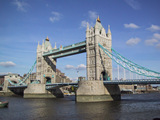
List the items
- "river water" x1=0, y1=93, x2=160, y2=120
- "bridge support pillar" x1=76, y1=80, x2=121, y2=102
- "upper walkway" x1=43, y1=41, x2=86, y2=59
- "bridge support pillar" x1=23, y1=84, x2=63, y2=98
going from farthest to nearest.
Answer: "bridge support pillar" x1=23, y1=84, x2=63, y2=98, "upper walkway" x1=43, y1=41, x2=86, y2=59, "bridge support pillar" x1=76, y1=80, x2=121, y2=102, "river water" x1=0, y1=93, x2=160, y2=120

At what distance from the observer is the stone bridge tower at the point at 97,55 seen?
48625 mm

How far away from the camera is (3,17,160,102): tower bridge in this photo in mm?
42156

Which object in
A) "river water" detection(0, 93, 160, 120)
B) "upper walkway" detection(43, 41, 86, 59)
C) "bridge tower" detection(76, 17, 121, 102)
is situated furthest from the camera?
"upper walkway" detection(43, 41, 86, 59)

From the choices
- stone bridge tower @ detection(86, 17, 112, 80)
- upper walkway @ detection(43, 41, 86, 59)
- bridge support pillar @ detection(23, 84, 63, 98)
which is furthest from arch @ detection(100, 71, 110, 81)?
bridge support pillar @ detection(23, 84, 63, 98)

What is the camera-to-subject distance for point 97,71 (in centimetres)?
4781

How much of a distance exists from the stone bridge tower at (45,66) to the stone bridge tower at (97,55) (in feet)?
73.5

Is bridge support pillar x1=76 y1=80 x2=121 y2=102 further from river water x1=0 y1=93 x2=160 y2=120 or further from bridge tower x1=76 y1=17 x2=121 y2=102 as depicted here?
river water x1=0 y1=93 x2=160 y2=120

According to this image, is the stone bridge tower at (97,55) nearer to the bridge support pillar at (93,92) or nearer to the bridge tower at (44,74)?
the bridge support pillar at (93,92)

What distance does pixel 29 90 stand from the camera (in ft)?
202

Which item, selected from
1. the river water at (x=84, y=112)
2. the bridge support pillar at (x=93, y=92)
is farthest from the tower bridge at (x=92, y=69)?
the river water at (x=84, y=112)

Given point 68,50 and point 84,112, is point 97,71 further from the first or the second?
point 84,112

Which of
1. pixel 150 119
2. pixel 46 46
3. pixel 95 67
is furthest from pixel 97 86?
pixel 46 46

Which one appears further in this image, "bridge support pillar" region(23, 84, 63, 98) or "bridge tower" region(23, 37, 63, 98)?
"bridge tower" region(23, 37, 63, 98)

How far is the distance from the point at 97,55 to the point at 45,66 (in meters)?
26.1
